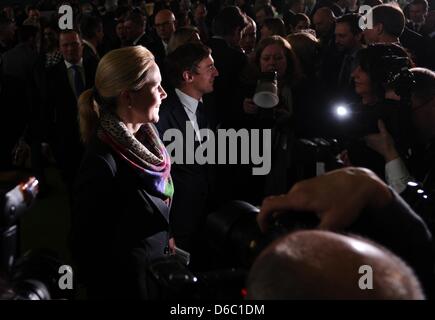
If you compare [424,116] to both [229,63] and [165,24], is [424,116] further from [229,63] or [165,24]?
[165,24]

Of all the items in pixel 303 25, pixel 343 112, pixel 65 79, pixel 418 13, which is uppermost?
pixel 418 13

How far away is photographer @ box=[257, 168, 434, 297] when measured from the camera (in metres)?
0.92

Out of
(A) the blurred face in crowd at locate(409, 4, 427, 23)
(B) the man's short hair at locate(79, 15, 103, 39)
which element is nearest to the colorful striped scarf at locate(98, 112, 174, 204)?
(B) the man's short hair at locate(79, 15, 103, 39)

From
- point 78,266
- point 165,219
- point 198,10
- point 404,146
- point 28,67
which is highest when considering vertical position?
point 198,10

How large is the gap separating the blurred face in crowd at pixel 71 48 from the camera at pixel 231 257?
282cm

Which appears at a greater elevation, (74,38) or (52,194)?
(74,38)

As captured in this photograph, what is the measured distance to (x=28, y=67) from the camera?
409 cm

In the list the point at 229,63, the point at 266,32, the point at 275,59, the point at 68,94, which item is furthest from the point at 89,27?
the point at 275,59

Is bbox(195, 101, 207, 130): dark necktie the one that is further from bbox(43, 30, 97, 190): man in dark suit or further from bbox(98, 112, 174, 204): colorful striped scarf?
bbox(43, 30, 97, 190): man in dark suit

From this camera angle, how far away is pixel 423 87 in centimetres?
175

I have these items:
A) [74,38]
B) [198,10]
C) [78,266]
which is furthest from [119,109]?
[198,10]

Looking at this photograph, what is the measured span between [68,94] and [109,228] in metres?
2.18

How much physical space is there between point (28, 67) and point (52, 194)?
0.99 metres
